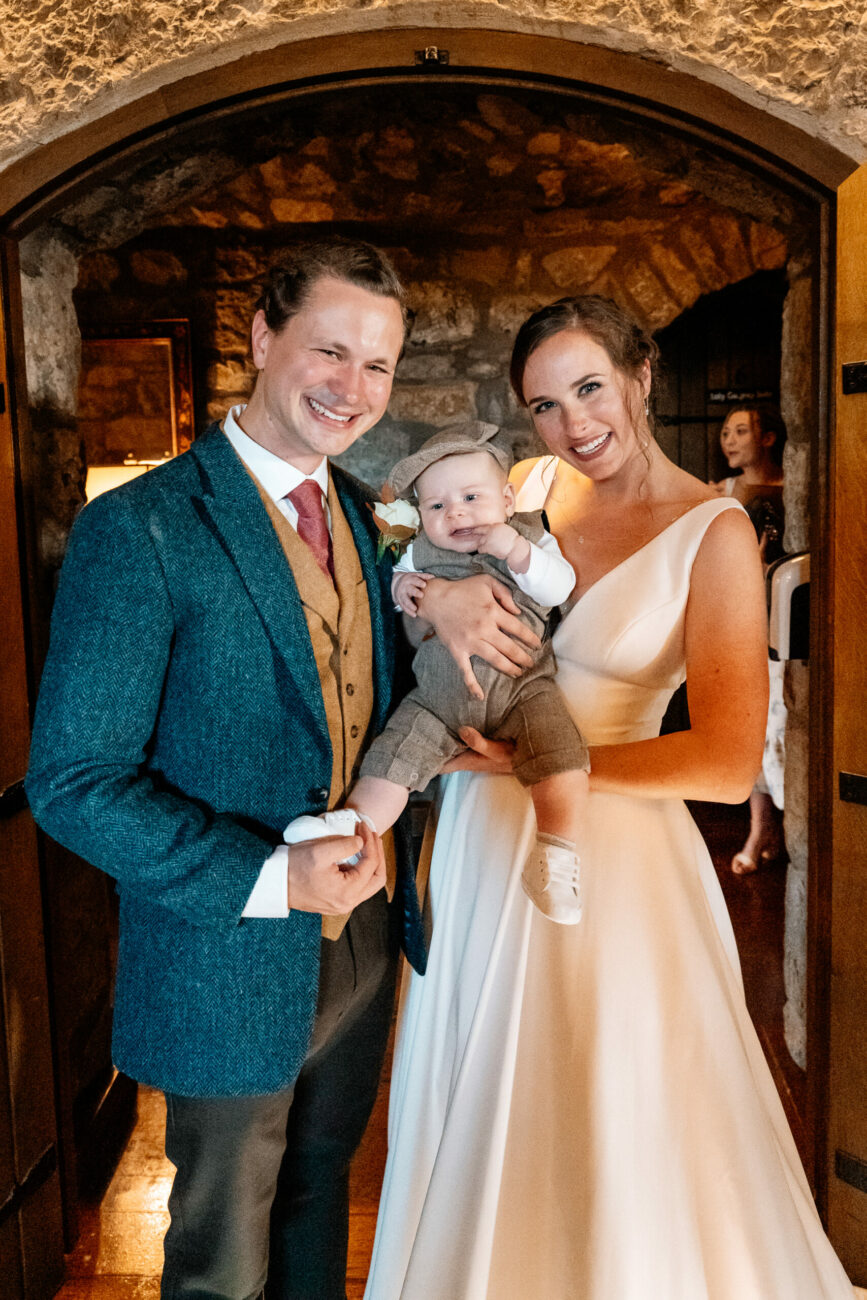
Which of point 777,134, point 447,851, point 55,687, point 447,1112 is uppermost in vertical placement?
point 777,134

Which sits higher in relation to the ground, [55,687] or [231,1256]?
[55,687]

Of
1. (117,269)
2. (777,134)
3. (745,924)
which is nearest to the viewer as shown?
(777,134)

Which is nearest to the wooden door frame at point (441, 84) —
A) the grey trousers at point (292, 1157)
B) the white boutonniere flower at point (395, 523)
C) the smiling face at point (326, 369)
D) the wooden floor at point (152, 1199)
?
the smiling face at point (326, 369)

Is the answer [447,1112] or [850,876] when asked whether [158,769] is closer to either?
[447,1112]

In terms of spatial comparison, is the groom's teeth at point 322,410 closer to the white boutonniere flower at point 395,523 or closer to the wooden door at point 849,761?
the white boutonniere flower at point 395,523

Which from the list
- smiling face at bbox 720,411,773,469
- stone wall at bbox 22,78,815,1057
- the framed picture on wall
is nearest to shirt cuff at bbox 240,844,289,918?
stone wall at bbox 22,78,815,1057

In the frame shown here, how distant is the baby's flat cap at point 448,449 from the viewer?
5.24 feet

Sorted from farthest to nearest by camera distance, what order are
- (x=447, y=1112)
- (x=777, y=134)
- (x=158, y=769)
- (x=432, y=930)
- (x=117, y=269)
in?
(x=117, y=269) < (x=777, y=134) < (x=432, y=930) < (x=447, y=1112) < (x=158, y=769)

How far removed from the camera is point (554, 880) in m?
1.43

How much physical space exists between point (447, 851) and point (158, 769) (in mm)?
587

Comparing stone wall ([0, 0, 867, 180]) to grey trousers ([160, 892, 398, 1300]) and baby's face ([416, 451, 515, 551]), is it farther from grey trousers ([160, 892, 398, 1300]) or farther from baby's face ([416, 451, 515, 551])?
grey trousers ([160, 892, 398, 1300])

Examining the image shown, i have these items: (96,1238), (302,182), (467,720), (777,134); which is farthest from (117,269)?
(96,1238)

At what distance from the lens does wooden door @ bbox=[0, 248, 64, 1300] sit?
6.05 ft

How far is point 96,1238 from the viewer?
2.23 metres
